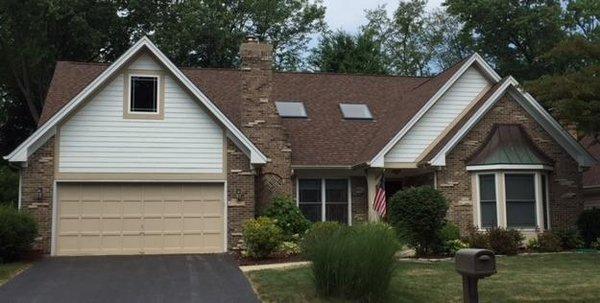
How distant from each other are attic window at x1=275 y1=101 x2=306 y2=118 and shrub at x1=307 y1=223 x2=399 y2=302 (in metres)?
12.5

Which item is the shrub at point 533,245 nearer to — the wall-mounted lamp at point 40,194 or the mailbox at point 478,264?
the mailbox at point 478,264

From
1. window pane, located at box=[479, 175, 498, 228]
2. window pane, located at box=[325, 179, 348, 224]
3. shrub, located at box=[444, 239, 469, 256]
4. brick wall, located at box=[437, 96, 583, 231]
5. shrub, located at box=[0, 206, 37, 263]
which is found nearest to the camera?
shrub, located at box=[0, 206, 37, 263]

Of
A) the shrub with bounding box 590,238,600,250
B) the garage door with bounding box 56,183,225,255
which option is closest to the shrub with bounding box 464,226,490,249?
the shrub with bounding box 590,238,600,250

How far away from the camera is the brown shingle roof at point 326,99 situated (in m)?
22.0

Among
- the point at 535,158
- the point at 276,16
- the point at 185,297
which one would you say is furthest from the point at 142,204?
the point at 276,16

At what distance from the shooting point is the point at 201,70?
83.1 feet

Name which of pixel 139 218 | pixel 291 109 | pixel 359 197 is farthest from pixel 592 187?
pixel 139 218

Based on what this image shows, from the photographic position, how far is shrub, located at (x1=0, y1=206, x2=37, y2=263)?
17000 millimetres

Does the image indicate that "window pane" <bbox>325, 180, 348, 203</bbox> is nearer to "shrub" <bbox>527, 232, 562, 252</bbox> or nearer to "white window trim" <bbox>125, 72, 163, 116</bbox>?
"shrub" <bbox>527, 232, 562, 252</bbox>

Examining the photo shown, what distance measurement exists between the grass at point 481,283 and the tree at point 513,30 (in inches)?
854

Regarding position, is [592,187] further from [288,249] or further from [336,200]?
[288,249]

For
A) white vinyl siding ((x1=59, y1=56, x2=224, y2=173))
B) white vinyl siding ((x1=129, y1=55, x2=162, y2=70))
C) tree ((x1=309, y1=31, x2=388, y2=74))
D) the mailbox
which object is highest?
tree ((x1=309, y1=31, x2=388, y2=74))

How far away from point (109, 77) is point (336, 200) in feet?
26.7

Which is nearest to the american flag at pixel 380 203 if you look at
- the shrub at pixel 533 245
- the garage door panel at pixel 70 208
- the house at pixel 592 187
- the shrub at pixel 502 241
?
the shrub at pixel 502 241
